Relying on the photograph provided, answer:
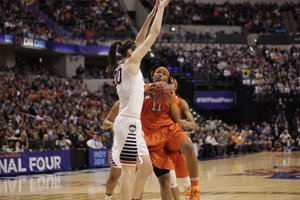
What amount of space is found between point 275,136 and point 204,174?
→ 1516cm

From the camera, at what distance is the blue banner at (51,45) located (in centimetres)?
2745

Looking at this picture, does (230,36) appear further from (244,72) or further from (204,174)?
(204,174)

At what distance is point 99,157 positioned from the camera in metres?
18.1

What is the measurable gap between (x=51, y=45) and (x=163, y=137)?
24.9 metres

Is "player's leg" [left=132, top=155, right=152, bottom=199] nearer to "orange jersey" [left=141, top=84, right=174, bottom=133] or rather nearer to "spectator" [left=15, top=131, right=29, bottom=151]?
"orange jersey" [left=141, top=84, right=174, bottom=133]

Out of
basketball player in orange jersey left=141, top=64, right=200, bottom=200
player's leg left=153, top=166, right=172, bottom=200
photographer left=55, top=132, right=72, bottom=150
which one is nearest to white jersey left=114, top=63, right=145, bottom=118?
basketball player in orange jersey left=141, top=64, right=200, bottom=200

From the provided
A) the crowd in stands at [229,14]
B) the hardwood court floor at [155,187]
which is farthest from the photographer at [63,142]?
the crowd in stands at [229,14]

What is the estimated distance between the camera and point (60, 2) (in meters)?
35.2

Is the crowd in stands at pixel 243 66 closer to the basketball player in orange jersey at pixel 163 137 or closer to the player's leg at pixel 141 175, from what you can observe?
the basketball player in orange jersey at pixel 163 137

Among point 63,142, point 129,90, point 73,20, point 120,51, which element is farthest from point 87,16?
point 129,90

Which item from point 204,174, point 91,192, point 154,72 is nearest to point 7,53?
point 204,174

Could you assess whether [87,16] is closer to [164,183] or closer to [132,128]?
[164,183]

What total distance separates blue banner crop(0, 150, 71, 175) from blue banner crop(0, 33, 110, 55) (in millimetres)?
12724

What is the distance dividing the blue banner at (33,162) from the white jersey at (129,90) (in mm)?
9869
